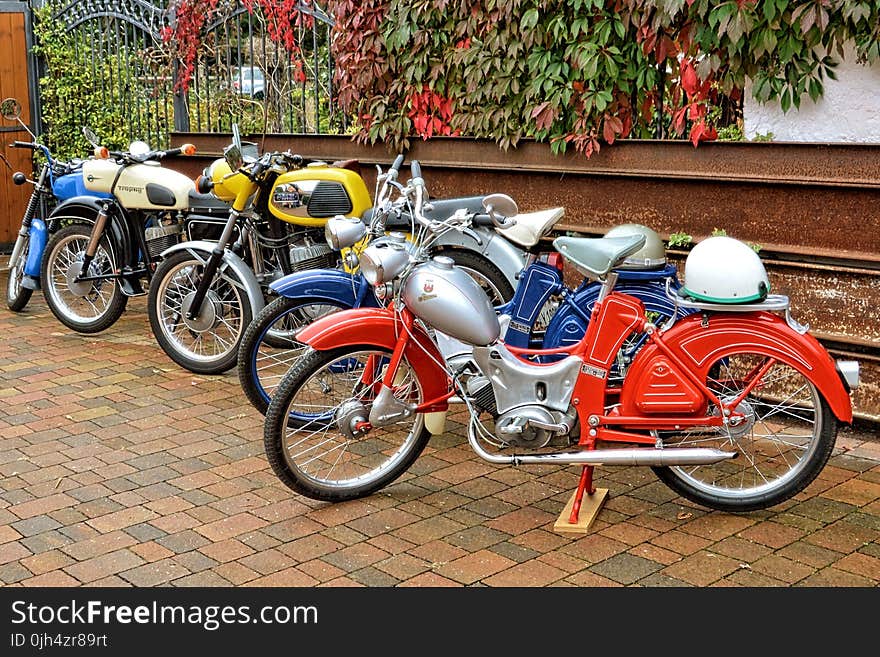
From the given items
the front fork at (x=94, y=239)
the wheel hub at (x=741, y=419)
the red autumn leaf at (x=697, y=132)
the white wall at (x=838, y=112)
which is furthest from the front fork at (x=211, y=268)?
the wheel hub at (x=741, y=419)

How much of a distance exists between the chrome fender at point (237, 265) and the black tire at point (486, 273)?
1090 millimetres

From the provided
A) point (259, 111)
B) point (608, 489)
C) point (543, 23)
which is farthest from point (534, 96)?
point (259, 111)

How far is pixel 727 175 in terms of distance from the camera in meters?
5.75

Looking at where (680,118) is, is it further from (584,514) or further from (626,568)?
(626,568)

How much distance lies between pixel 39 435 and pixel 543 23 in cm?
347

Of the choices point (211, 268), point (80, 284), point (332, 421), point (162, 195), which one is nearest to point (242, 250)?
point (211, 268)

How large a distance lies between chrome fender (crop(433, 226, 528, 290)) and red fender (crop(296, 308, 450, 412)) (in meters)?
1.41

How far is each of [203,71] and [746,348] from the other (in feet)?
20.9

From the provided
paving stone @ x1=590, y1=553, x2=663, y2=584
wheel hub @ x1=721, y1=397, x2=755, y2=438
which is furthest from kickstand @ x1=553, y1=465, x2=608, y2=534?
wheel hub @ x1=721, y1=397, x2=755, y2=438

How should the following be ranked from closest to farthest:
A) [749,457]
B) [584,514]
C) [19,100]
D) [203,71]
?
[584,514], [749,457], [203,71], [19,100]

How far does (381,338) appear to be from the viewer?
4.52 meters

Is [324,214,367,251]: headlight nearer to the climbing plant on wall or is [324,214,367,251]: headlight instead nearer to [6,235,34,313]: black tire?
the climbing plant on wall

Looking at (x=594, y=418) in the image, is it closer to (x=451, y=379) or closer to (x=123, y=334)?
(x=451, y=379)

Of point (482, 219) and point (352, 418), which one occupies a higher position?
point (482, 219)
